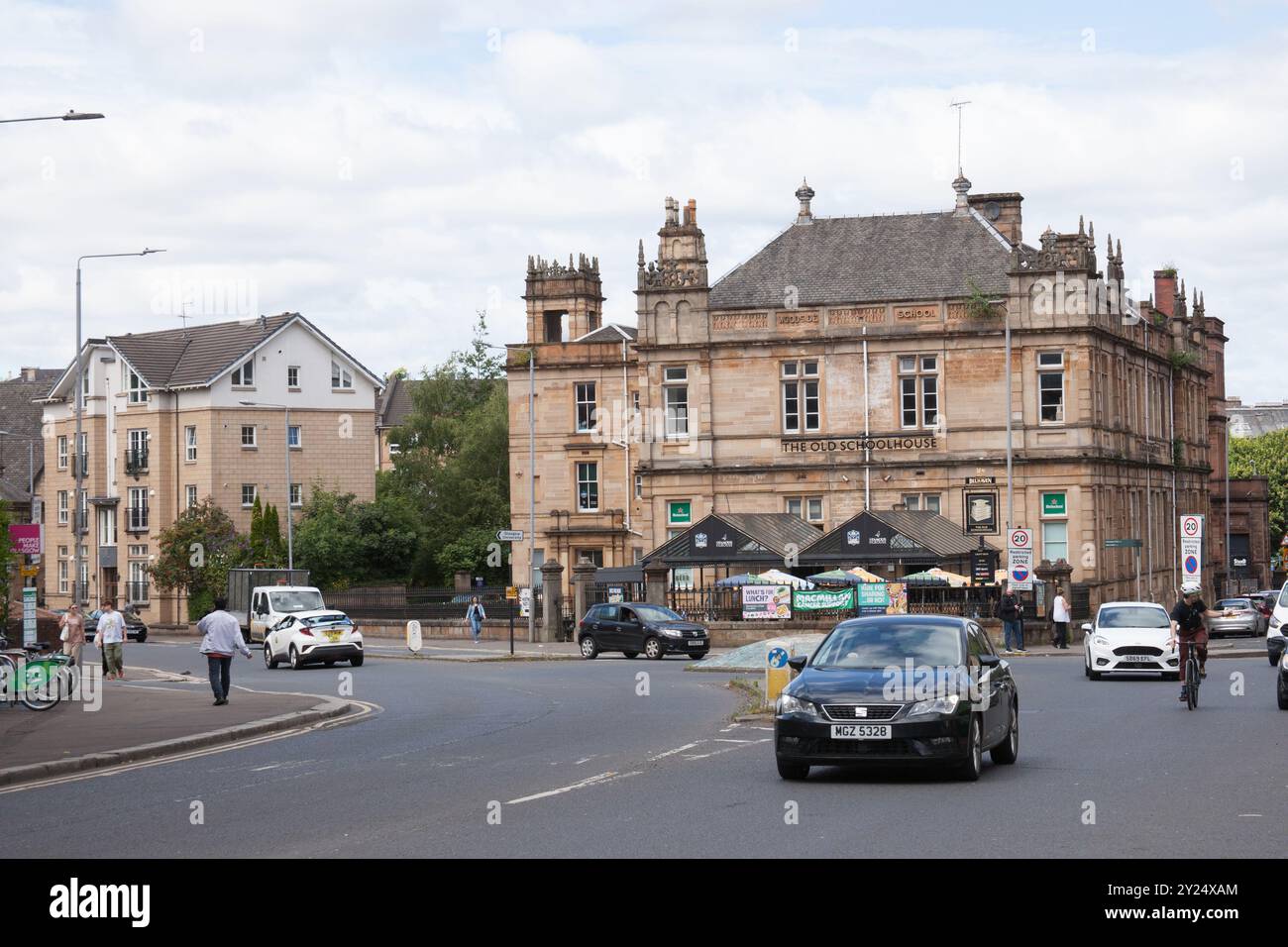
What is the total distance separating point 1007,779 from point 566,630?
44.6 meters

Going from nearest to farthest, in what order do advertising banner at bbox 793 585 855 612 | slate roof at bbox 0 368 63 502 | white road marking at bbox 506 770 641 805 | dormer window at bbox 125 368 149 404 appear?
1. white road marking at bbox 506 770 641 805
2. advertising banner at bbox 793 585 855 612
3. dormer window at bbox 125 368 149 404
4. slate roof at bbox 0 368 63 502

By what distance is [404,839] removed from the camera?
13.1 m

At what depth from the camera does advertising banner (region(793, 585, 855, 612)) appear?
173ft

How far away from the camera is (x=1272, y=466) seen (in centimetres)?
11594

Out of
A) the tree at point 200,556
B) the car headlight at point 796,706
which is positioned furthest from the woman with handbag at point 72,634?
the tree at point 200,556

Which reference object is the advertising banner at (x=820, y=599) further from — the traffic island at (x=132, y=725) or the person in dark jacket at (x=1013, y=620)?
the traffic island at (x=132, y=725)

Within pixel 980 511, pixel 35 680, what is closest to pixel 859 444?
pixel 980 511

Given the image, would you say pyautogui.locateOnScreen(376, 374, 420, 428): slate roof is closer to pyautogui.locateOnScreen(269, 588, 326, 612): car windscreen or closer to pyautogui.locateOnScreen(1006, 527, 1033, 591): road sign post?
pyautogui.locateOnScreen(269, 588, 326, 612): car windscreen

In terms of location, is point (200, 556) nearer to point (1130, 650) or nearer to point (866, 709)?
point (1130, 650)

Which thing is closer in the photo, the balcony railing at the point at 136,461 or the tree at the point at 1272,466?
the balcony railing at the point at 136,461

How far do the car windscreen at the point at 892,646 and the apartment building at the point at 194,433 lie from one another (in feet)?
231

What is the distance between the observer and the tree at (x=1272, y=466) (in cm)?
11375

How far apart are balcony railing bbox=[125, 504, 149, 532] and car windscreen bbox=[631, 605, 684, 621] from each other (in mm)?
45982

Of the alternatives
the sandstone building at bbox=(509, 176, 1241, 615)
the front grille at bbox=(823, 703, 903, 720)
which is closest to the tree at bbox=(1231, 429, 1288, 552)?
the sandstone building at bbox=(509, 176, 1241, 615)
